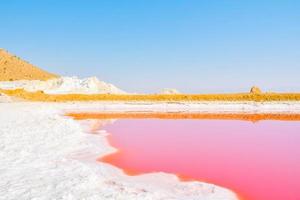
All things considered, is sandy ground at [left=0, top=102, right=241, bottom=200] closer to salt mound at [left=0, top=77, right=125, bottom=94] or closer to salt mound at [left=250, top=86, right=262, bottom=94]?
salt mound at [left=250, top=86, right=262, bottom=94]

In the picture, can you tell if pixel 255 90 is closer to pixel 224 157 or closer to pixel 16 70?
pixel 224 157

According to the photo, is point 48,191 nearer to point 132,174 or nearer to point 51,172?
point 51,172

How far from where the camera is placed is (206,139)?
47.2 feet

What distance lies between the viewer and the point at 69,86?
182 ft

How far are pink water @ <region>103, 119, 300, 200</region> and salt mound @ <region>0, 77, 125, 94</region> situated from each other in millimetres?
39433

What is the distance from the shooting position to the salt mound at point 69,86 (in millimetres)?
54750

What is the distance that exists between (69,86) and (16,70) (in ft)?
79.7

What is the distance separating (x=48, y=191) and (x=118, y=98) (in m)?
37.6

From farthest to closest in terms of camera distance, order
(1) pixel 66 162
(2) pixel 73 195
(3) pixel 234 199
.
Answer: (1) pixel 66 162 → (3) pixel 234 199 → (2) pixel 73 195

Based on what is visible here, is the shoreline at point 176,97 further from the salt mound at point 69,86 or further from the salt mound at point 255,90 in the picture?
the salt mound at point 69,86

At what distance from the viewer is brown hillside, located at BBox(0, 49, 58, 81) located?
68.6 meters

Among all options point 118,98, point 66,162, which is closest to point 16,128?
point 66,162

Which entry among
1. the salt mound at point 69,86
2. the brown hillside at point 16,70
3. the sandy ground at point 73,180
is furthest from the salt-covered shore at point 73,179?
the brown hillside at point 16,70

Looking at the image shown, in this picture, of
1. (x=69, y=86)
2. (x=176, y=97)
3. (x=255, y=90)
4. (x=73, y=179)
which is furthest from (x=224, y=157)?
(x=69, y=86)
